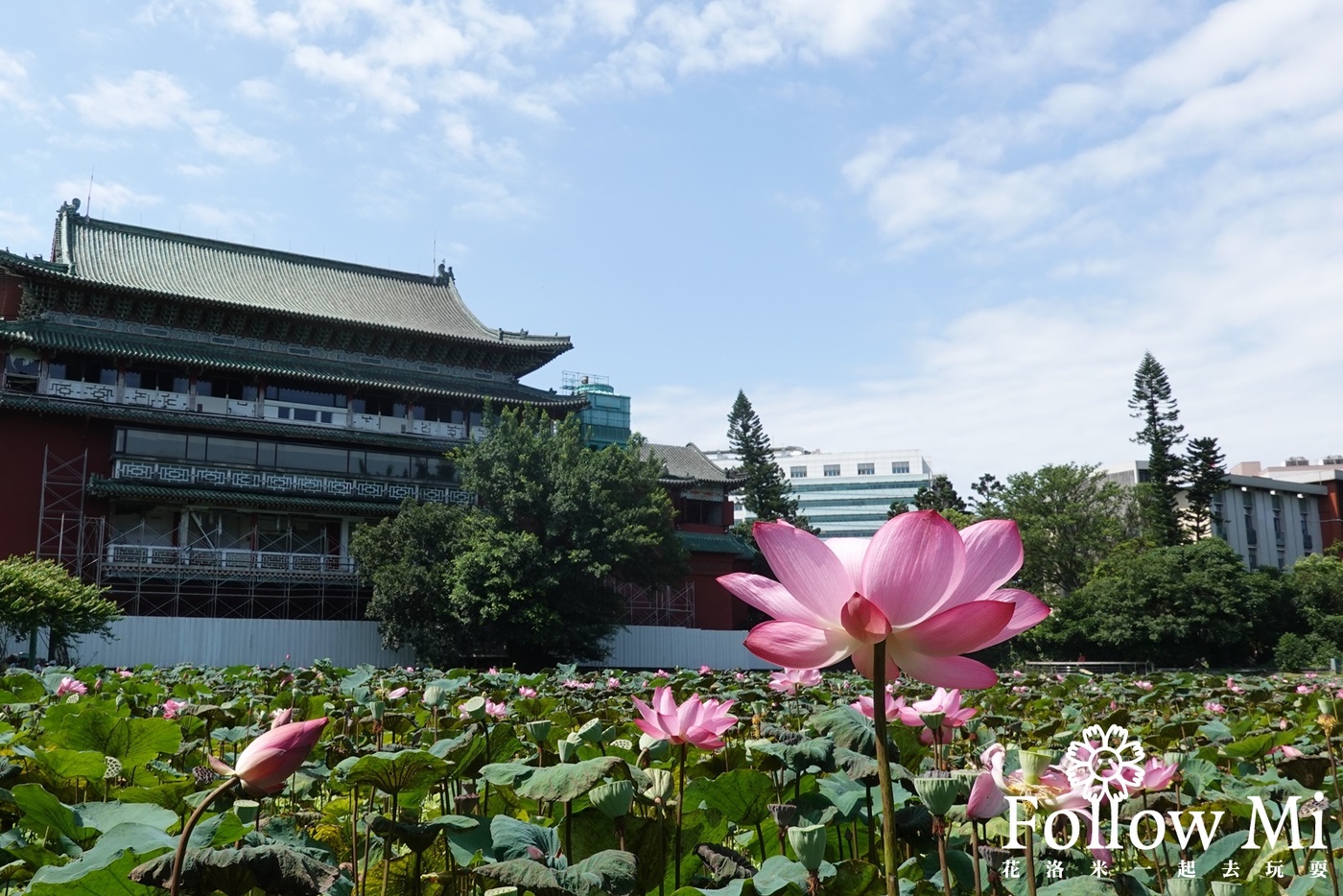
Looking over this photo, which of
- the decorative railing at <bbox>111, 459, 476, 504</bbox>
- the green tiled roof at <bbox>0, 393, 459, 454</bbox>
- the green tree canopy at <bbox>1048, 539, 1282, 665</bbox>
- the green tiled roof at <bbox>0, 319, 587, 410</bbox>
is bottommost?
the green tree canopy at <bbox>1048, 539, 1282, 665</bbox>

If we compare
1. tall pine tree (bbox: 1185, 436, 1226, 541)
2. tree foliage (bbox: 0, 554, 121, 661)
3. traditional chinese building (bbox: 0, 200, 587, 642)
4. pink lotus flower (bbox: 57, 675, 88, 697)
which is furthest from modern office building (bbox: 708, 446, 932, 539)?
pink lotus flower (bbox: 57, 675, 88, 697)

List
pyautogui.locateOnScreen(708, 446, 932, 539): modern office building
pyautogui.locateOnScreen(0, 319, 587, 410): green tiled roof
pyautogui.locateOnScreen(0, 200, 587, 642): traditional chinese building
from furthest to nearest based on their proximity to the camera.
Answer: pyautogui.locateOnScreen(708, 446, 932, 539): modern office building, pyautogui.locateOnScreen(0, 319, 587, 410): green tiled roof, pyautogui.locateOnScreen(0, 200, 587, 642): traditional chinese building

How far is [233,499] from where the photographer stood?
21297mm

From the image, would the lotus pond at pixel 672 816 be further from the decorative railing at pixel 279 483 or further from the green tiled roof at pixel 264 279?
the green tiled roof at pixel 264 279

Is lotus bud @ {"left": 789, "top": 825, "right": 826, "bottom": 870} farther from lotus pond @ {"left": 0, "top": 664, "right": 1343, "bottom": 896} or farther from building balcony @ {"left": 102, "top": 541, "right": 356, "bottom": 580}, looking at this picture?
building balcony @ {"left": 102, "top": 541, "right": 356, "bottom": 580}

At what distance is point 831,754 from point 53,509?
22.2 m

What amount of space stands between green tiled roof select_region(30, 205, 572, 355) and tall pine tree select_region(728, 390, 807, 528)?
15384 millimetres

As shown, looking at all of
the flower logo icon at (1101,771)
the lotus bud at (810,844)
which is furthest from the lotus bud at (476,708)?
the flower logo icon at (1101,771)

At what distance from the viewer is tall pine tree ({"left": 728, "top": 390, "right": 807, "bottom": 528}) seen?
132 feet

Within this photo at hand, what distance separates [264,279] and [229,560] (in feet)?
26.4

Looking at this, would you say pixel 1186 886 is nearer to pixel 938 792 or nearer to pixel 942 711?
pixel 938 792

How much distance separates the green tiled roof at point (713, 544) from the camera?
1111 inches

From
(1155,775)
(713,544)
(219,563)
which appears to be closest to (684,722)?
(1155,775)

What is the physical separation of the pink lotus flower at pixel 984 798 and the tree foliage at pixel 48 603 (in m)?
14.9
